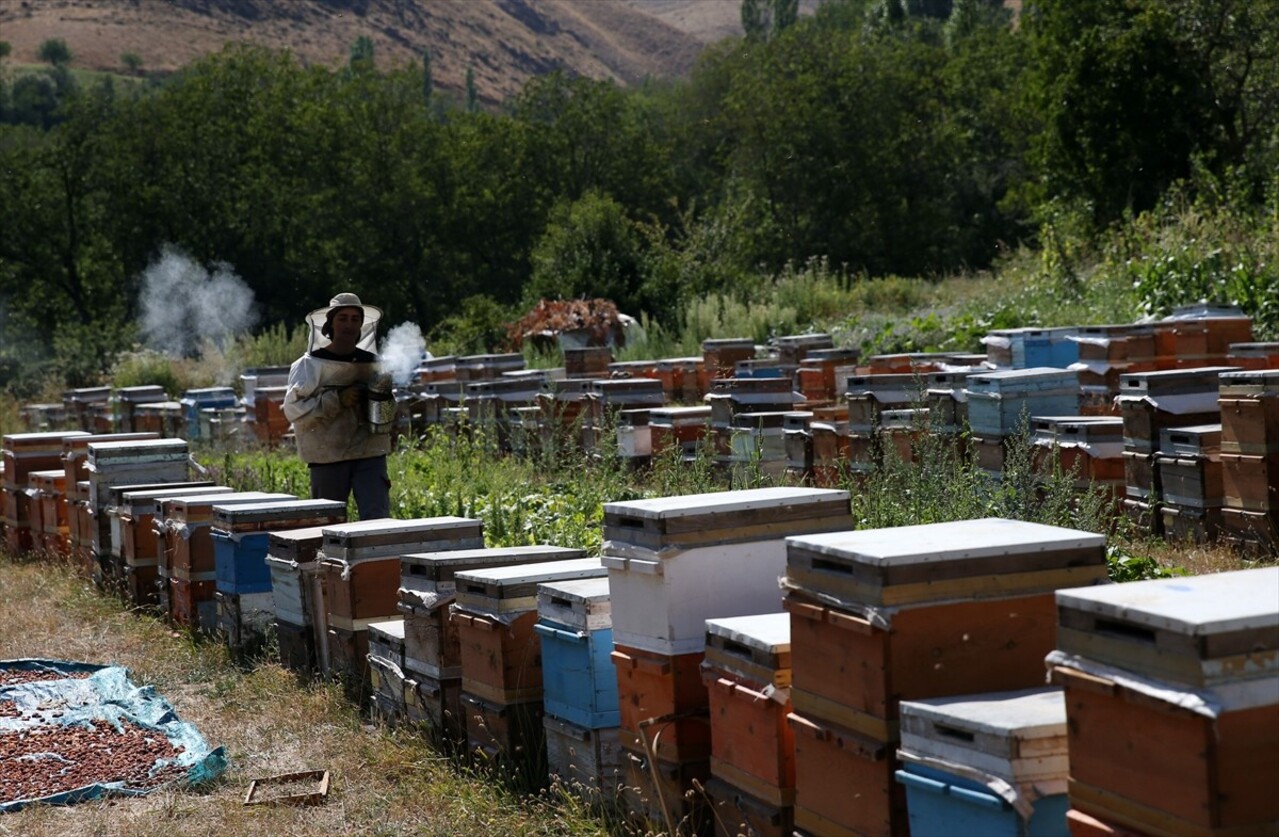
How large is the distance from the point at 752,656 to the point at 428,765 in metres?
2.14

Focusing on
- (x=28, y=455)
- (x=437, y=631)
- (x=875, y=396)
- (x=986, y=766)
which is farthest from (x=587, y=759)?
(x=28, y=455)

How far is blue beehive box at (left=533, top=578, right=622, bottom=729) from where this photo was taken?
479cm

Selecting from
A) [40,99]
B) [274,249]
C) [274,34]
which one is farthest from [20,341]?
[274,34]

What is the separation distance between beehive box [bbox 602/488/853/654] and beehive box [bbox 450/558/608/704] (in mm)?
660

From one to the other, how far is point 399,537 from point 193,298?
32.0 meters

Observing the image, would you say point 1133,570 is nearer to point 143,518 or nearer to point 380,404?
point 380,404

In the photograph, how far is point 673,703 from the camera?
4398mm

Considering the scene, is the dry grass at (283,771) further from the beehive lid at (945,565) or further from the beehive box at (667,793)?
the beehive lid at (945,565)

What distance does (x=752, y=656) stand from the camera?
13.1 feet

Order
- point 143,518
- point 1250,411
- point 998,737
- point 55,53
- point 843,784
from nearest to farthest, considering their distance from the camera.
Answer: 1. point 998,737
2. point 843,784
3. point 1250,411
4. point 143,518
5. point 55,53

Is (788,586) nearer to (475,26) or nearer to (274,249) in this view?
(274,249)

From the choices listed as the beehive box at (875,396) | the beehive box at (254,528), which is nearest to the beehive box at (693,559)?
the beehive box at (254,528)

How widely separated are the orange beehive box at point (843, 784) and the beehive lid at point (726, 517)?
28.7 inches

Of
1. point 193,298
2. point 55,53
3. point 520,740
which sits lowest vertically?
point 520,740
